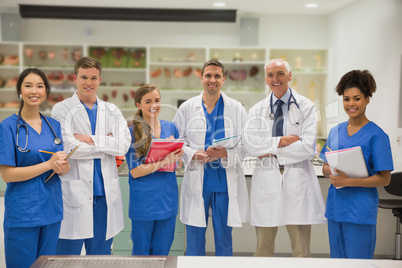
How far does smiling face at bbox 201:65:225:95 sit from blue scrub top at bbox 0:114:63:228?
3.36ft

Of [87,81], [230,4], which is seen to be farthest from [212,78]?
[230,4]

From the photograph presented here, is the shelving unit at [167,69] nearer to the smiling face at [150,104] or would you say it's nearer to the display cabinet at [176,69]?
the display cabinet at [176,69]

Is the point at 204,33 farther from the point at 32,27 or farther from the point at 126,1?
the point at 32,27

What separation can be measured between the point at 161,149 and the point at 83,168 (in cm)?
46

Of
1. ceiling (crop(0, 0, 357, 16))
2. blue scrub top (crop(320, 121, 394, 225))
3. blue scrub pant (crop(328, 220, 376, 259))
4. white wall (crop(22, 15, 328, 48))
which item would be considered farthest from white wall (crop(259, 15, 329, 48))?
blue scrub pant (crop(328, 220, 376, 259))

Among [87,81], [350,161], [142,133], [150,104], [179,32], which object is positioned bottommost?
[350,161]

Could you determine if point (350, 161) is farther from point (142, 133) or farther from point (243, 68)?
point (243, 68)

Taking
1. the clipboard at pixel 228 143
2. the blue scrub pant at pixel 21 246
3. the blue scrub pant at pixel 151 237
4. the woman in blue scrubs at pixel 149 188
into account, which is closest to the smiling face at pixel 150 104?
the woman in blue scrubs at pixel 149 188

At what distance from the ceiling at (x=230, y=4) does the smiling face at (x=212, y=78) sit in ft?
10.1

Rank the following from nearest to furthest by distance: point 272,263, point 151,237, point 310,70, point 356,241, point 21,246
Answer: point 272,263 → point 21,246 → point 356,241 → point 151,237 → point 310,70

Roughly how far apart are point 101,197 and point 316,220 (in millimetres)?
1296

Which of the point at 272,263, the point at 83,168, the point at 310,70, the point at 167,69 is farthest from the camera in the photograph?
the point at 167,69

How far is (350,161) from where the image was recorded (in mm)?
2055

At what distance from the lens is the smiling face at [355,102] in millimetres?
2111
